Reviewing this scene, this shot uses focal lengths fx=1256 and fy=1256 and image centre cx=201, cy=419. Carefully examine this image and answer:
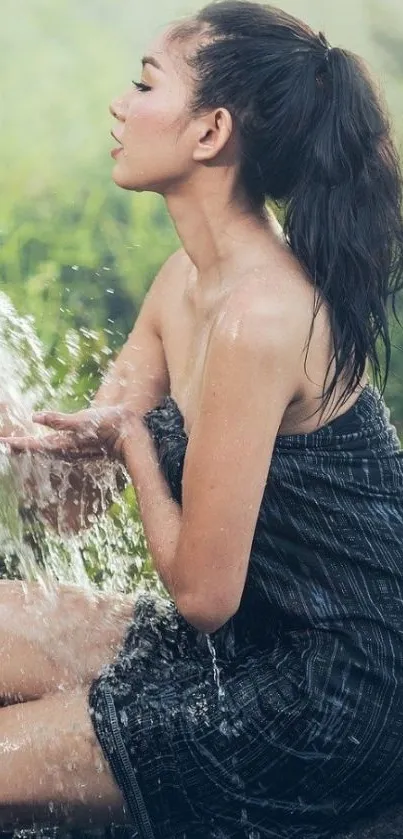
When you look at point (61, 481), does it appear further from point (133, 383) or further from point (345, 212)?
point (345, 212)

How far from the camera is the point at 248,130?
234 centimetres

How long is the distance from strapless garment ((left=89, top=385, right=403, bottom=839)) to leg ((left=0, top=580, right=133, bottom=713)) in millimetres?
90

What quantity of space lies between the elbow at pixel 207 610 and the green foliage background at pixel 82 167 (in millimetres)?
2147

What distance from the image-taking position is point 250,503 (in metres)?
2.16

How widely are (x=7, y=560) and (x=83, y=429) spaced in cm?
134

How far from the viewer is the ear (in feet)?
7.62

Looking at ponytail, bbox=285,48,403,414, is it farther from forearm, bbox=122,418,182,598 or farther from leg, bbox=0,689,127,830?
leg, bbox=0,689,127,830

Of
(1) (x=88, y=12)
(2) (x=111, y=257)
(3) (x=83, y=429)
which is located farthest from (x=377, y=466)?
(1) (x=88, y=12)

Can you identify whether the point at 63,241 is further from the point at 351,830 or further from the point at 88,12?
the point at 351,830

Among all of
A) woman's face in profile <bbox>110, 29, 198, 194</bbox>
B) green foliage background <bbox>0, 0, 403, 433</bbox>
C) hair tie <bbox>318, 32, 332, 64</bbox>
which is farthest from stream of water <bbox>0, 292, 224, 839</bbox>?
hair tie <bbox>318, 32, 332, 64</bbox>

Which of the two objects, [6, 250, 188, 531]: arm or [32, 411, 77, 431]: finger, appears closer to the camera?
[32, 411, 77, 431]: finger

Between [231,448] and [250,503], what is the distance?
10 centimetres

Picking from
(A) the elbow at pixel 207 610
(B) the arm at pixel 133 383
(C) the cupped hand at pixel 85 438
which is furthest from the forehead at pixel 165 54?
(A) the elbow at pixel 207 610

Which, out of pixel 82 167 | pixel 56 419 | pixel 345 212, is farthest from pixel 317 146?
pixel 82 167
